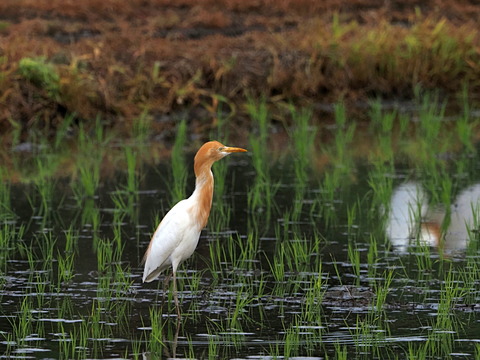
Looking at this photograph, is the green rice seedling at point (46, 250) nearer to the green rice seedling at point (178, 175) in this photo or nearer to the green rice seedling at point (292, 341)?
the green rice seedling at point (178, 175)

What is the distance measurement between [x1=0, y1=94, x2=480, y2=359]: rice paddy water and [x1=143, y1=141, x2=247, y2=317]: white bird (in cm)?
24

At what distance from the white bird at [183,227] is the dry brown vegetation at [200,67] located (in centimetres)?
657

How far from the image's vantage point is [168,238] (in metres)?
6.39

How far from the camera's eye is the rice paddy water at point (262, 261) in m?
5.71

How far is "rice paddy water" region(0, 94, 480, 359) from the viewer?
5707 millimetres

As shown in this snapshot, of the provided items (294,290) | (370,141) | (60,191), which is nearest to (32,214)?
(60,191)

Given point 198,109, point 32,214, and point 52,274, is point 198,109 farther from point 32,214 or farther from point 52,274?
point 52,274

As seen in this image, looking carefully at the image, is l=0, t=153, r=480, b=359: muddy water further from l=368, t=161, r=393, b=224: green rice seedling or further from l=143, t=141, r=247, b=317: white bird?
l=143, t=141, r=247, b=317: white bird

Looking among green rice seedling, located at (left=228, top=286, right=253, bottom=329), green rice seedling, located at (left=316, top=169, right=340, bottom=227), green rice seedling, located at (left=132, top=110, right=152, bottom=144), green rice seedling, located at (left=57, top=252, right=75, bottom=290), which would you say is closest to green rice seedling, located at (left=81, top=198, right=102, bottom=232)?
green rice seedling, located at (left=57, top=252, right=75, bottom=290)

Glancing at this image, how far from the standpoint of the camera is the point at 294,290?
6664 mm

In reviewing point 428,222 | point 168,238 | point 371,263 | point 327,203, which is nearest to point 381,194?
point 428,222

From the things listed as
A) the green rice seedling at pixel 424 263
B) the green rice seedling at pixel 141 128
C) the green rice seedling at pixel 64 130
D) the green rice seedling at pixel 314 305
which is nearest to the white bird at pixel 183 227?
the green rice seedling at pixel 314 305

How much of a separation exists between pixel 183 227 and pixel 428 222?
2.72 meters

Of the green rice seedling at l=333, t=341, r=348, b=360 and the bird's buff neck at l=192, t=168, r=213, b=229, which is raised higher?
the bird's buff neck at l=192, t=168, r=213, b=229
